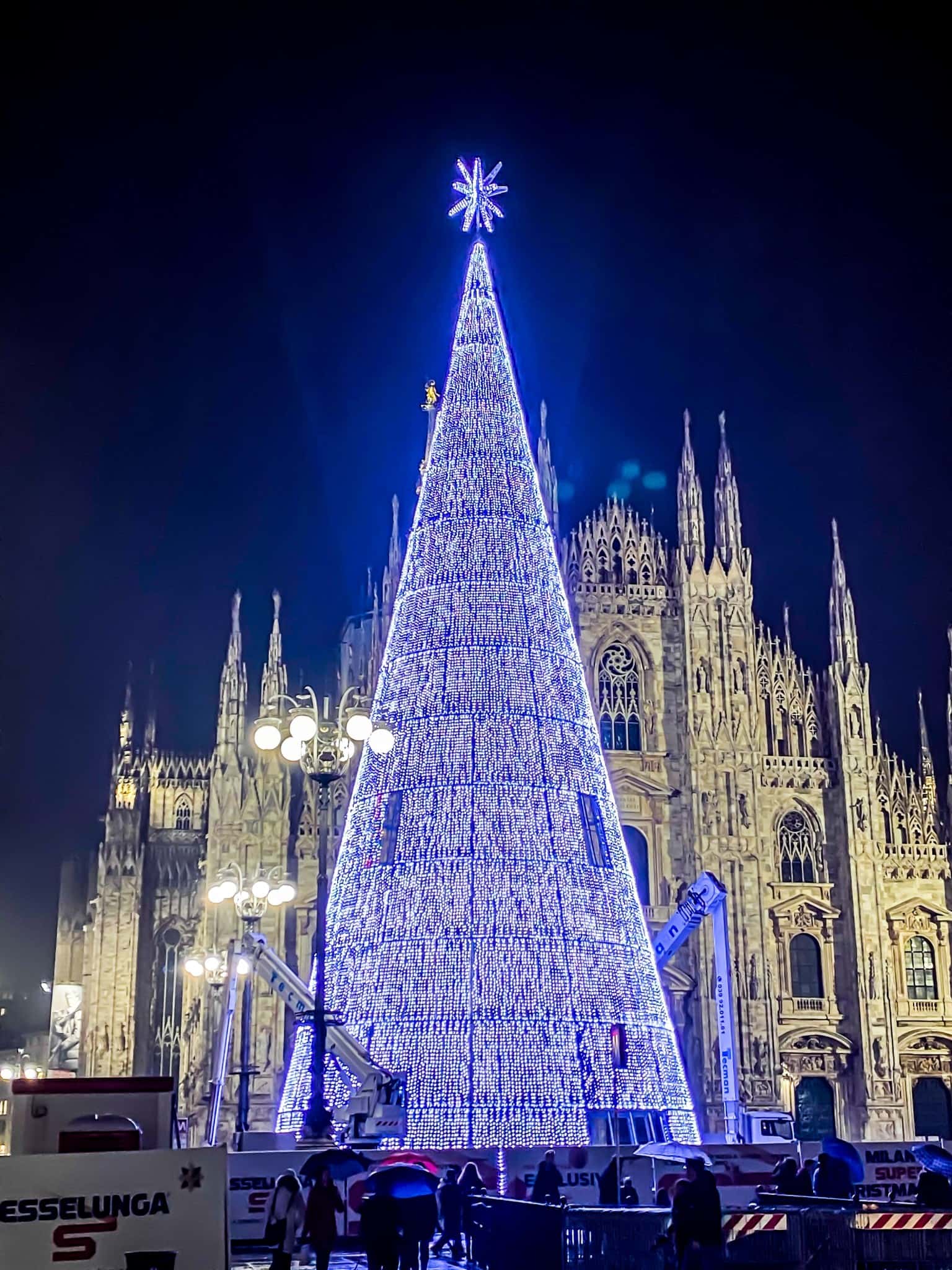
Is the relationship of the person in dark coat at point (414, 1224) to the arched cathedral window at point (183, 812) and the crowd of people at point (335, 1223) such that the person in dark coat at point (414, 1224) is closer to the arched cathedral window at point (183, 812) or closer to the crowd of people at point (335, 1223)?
the crowd of people at point (335, 1223)

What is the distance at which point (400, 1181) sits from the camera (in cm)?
1116

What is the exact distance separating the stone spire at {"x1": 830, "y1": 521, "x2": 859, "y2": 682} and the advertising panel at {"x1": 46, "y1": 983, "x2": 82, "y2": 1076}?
32.9 metres

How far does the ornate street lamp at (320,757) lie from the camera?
1397 cm

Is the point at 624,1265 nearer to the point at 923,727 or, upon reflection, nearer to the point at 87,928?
the point at 923,727

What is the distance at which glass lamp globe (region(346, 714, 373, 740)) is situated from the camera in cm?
1452

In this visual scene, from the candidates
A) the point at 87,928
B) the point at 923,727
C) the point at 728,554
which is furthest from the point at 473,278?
the point at 87,928

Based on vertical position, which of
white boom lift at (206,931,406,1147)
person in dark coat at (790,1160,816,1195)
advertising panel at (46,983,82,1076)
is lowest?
person in dark coat at (790,1160,816,1195)

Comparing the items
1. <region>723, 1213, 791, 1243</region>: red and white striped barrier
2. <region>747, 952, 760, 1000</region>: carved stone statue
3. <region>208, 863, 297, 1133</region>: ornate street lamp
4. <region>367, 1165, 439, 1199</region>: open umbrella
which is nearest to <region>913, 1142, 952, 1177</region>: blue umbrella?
<region>723, 1213, 791, 1243</region>: red and white striped barrier

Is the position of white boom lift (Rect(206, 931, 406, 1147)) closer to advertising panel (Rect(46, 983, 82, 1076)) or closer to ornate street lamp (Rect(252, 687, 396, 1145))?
ornate street lamp (Rect(252, 687, 396, 1145))

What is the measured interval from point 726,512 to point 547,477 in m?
5.52

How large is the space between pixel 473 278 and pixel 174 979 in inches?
1176

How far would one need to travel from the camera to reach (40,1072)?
53.8 meters

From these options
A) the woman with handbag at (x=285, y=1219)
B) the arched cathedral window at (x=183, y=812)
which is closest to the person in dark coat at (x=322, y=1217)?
the woman with handbag at (x=285, y=1219)

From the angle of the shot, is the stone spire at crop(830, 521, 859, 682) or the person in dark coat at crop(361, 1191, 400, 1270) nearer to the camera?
the person in dark coat at crop(361, 1191, 400, 1270)
